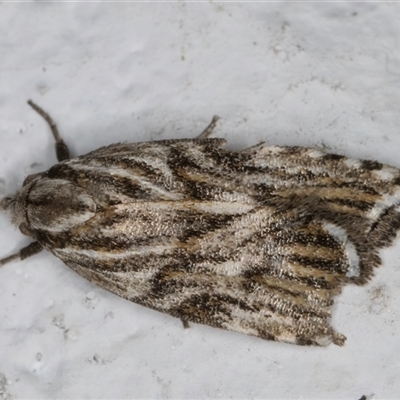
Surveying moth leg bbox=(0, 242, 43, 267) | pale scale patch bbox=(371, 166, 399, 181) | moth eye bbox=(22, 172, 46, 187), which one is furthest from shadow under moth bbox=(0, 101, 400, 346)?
moth leg bbox=(0, 242, 43, 267)

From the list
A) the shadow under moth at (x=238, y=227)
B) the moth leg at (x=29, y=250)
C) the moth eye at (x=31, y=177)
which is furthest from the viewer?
the moth leg at (x=29, y=250)

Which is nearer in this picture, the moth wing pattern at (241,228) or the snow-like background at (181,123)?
the moth wing pattern at (241,228)

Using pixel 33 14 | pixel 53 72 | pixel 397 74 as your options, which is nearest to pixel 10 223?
pixel 53 72

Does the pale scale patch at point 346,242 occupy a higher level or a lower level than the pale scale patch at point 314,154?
lower

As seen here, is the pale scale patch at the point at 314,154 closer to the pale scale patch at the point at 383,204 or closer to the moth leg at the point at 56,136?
the pale scale patch at the point at 383,204

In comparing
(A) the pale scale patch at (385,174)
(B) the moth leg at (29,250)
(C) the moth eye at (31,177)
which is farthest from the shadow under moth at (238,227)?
(B) the moth leg at (29,250)

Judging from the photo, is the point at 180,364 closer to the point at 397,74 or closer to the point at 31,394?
the point at 31,394

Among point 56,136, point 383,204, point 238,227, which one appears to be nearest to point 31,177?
point 56,136

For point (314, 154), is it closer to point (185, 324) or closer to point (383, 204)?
point (383, 204)
